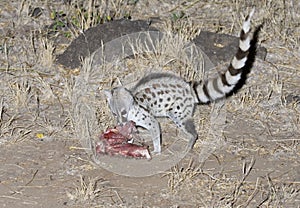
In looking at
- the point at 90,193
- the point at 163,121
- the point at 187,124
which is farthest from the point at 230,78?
the point at 90,193

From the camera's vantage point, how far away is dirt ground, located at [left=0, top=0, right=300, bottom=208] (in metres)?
5.78

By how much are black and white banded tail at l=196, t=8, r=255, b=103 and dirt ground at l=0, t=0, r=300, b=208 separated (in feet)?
1.35

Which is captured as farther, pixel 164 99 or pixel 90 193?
pixel 164 99

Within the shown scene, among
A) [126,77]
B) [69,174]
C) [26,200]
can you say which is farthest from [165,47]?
[26,200]

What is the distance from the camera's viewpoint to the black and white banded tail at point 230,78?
19.2 feet

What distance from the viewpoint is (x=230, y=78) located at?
6219 millimetres

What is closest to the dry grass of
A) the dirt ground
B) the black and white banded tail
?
the dirt ground

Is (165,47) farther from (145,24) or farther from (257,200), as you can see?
(257,200)

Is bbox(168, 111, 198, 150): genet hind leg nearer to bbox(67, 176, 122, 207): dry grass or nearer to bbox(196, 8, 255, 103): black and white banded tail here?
bbox(196, 8, 255, 103): black and white banded tail

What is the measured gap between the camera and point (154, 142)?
6367 mm

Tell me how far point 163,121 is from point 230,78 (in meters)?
1.05

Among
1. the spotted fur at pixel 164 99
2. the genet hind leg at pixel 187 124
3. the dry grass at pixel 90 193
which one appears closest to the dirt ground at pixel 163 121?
the dry grass at pixel 90 193

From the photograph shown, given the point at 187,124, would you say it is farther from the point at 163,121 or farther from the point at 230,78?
the point at 163,121

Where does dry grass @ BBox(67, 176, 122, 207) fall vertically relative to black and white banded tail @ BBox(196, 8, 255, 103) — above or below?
below
